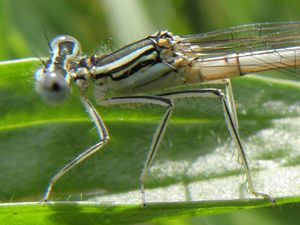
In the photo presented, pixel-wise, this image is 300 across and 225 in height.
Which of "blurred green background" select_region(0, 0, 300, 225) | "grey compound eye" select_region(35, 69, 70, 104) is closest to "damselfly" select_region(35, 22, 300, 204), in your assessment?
"grey compound eye" select_region(35, 69, 70, 104)

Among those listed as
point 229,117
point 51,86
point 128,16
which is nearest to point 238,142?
point 229,117

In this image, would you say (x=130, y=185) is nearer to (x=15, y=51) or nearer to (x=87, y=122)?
(x=87, y=122)

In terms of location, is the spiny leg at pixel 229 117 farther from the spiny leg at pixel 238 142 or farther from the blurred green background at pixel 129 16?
the blurred green background at pixel 129 16

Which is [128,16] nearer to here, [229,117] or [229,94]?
[229,94]

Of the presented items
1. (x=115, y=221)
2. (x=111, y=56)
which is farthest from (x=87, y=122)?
(x=115, y=221)

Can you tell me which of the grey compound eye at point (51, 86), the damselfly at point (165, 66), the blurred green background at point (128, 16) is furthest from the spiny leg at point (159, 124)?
the blurred green background at point (128, 16)

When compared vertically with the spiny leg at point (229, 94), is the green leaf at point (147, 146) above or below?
below

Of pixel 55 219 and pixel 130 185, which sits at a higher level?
pixel 130 185

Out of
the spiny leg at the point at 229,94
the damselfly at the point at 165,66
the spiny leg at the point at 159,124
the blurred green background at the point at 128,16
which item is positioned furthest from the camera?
the blurred green background at the point at 128,16
